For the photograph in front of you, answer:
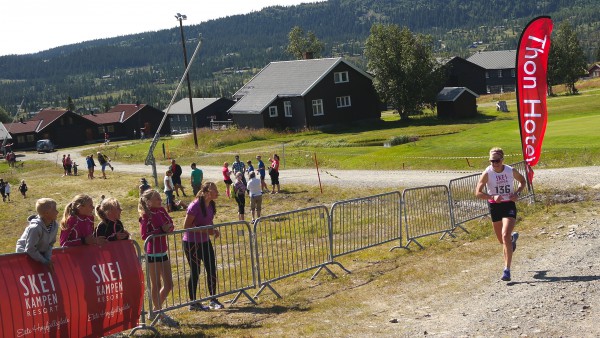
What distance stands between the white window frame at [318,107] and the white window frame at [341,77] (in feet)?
9.62

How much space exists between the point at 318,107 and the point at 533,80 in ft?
156

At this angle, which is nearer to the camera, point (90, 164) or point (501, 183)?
point (501, 183)

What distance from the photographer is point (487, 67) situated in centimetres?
12250

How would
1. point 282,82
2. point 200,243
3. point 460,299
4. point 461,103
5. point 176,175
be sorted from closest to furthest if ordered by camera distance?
1. point 460,299
2. point 200,243
3. point 176,175
4. point 461,103
5. point 282,82

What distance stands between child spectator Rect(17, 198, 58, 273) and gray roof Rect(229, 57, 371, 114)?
54.7 meters

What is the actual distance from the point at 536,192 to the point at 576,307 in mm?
12521

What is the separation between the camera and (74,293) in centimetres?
930

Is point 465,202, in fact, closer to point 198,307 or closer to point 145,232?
point 198,307

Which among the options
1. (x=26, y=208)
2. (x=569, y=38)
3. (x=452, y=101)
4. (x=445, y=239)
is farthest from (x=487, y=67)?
(x=445, y=239)

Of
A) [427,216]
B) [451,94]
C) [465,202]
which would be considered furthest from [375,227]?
[451,94]

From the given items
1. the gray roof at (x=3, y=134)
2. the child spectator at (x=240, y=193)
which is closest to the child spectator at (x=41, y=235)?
the child spectator at (x=240, y=193)

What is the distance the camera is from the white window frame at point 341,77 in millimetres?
66438

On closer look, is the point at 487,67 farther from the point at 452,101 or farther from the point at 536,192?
the point at 536,192

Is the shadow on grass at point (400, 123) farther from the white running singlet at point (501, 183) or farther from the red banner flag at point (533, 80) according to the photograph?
the white running singlet at point (501, 183)
